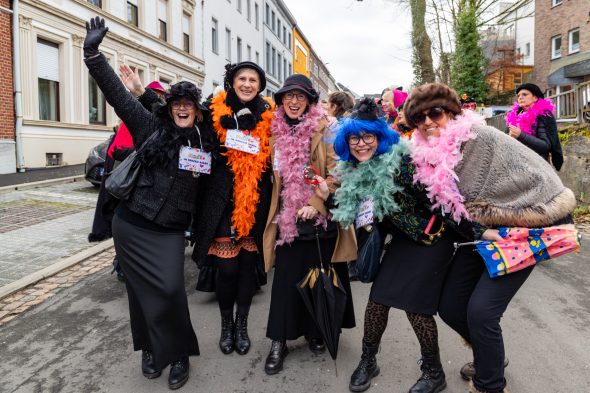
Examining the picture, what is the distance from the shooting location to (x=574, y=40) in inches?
925

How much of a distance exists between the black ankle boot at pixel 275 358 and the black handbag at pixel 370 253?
32.5 inches

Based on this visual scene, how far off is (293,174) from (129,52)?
54.3 feet

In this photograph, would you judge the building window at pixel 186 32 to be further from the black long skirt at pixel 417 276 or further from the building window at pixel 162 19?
the black long skirt at pixel 417 276

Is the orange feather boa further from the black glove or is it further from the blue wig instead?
the black glove

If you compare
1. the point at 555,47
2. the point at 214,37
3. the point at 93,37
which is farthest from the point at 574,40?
the point at 93,37

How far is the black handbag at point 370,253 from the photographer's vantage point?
2.56 meters

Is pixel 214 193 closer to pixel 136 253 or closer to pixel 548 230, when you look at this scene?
pixel 136 253

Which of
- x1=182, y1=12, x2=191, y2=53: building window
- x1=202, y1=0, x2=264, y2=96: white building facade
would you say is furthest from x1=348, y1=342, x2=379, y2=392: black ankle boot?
x1=202, y1=0, x2=264, y2=96: white building facade

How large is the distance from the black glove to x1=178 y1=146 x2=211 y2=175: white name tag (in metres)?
A: 0.76

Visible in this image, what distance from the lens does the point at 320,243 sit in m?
3.00

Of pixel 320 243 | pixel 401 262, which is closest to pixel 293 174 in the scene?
pixel 320 243

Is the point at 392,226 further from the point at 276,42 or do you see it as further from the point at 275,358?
the point at 276,42

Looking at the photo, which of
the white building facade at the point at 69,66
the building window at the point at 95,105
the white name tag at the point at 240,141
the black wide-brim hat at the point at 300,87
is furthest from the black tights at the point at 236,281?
the building window at the point at 95,105

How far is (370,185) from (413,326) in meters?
0.88
